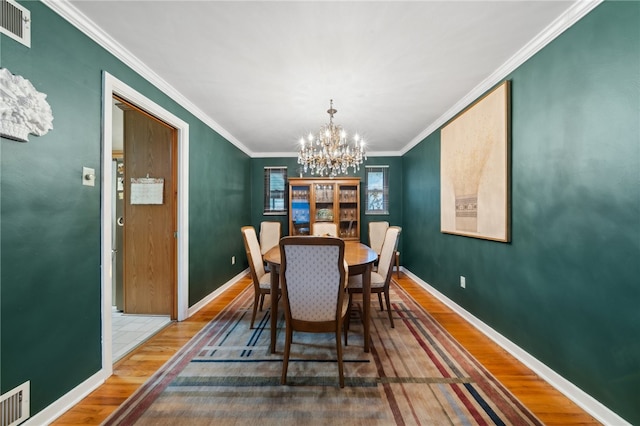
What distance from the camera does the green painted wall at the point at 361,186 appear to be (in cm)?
521

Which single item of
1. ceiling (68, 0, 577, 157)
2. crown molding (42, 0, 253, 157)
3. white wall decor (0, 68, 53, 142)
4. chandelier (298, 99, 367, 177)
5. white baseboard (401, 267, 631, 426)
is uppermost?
ceiling (68, 0, 577, 157)

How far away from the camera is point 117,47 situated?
189 cm

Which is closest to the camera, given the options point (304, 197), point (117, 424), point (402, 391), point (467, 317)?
point (117, 424)

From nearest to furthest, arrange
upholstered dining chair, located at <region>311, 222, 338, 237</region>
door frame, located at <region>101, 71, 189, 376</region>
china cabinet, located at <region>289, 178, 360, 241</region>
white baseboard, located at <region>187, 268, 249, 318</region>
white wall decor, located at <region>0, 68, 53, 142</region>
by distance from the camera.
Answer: white wall decor, located at <region>0, 68, 53, 142</region>
door frame, located at <region>101, 71, 189, 376</region>
white baseboard, located at <region>187, 268, 249, 318</region>
upholstered dining chair, located at <region>311, 222, 338, 237</region>
china cabinet, located at <region>289, 178, 360, 241</region>

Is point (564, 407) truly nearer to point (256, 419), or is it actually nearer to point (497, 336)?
point (497, 336)

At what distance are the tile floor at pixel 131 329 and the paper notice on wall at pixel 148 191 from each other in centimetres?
131

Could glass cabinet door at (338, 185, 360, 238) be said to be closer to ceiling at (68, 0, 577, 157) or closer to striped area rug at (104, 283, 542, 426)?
ceiling at (68, 0, 577, 157)

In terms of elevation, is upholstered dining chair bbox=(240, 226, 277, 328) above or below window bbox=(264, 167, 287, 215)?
below

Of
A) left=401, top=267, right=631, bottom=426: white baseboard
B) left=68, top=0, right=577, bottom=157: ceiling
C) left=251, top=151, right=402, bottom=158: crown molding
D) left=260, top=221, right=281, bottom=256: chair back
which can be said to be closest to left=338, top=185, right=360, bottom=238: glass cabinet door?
left=251, top=151, right=402, bottom=158: crown molding

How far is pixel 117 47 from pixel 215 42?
75 centimetres

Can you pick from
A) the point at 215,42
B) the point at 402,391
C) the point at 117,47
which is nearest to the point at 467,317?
the point at 402,391

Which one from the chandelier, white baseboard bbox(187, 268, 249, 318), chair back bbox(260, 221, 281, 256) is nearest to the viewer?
the chandelier

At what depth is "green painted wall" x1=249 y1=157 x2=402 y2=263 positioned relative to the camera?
17.1 ft

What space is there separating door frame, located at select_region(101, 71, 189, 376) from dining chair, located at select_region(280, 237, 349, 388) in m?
1.26
